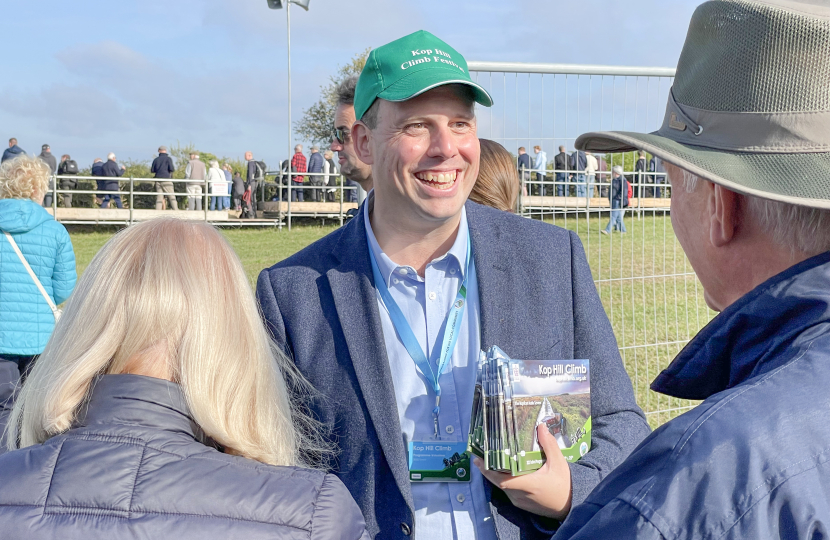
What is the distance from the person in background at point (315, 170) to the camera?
2483 cm

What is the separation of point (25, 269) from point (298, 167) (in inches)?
794

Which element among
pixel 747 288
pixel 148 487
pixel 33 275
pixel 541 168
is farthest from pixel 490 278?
pixel 33 275

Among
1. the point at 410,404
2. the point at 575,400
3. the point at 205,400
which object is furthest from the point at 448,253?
the point at 205,400

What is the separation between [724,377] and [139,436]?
119 centimetres

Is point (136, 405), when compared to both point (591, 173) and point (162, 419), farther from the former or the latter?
point (591, 173)

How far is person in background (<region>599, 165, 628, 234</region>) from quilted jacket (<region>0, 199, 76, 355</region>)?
13.0ft

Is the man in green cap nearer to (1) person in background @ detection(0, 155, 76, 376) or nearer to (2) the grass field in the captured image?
(2) the grass field

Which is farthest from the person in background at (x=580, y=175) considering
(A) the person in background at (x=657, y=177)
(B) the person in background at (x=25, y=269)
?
(B) the person in background at (x=25, y=269)

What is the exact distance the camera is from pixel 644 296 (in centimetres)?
503

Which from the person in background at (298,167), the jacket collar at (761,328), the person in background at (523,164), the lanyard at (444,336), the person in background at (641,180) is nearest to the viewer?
the jacket collar at (761,328)

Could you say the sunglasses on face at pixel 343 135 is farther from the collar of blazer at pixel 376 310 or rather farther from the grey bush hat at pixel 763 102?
the grey bush hat at pixel 763 102

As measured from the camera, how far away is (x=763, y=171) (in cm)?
119

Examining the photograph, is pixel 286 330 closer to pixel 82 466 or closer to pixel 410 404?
pixel 410 404

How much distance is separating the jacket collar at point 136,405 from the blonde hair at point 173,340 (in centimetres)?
3
